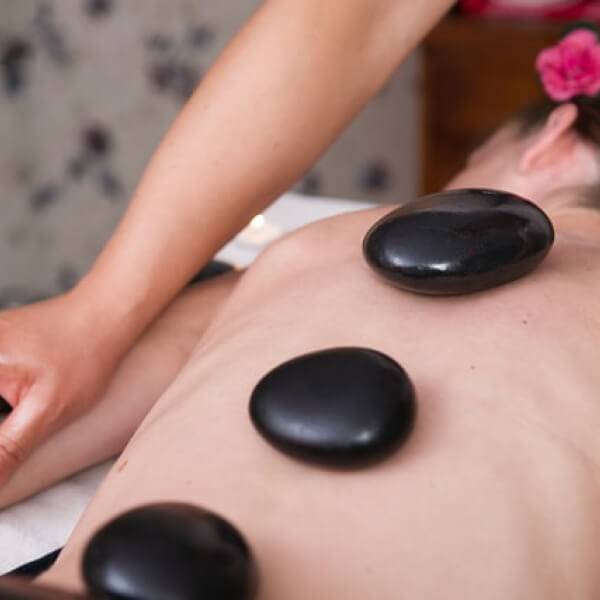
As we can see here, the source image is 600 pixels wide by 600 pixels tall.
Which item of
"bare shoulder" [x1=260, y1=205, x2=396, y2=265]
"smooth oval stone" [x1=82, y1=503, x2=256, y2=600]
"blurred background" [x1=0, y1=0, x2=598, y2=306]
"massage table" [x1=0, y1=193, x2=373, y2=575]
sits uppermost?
"smooth oval stone" [x1=82, y1=503, x2=256, y2=600]

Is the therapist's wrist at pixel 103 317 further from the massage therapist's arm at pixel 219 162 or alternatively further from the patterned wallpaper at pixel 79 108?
the patterned wallpaper at pixel 79 108

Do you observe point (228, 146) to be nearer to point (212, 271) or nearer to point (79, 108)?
point (212, 271)

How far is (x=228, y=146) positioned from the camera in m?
1.00

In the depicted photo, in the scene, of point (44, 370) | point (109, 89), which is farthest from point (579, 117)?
point (109, 89)

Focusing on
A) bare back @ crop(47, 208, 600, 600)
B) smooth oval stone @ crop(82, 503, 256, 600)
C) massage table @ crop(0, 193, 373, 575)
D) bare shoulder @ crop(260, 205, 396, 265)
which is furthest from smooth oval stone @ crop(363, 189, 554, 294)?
massage table @ crop(0, 193, 373, 575)

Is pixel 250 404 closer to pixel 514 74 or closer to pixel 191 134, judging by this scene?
Answer: pixel 191 134

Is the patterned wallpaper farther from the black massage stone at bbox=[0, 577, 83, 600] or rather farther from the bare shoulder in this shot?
the black massage stone at bbox=[0, 577, 83, 600]

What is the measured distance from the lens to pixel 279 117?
1.01m

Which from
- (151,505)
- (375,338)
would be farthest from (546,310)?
(151,505)

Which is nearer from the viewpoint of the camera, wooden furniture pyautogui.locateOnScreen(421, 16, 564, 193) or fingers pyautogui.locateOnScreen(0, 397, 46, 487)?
Answer: fingers pyautogui.locateOnScreen(0, 397, 46, 487)

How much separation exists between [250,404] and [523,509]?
0.18m

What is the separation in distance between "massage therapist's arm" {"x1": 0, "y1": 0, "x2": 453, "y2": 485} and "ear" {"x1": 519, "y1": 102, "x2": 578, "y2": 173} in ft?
0.71

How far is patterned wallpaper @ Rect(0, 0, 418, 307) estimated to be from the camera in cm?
221

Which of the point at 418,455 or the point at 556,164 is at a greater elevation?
the point at 418,455
